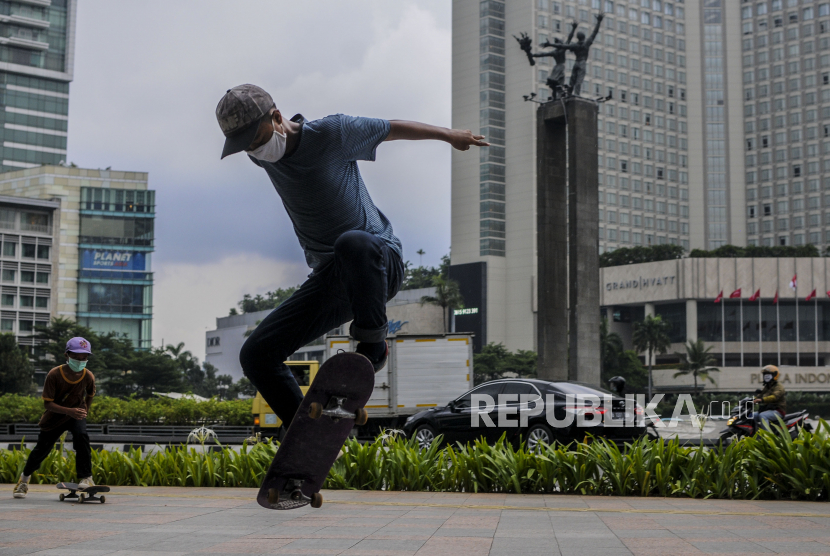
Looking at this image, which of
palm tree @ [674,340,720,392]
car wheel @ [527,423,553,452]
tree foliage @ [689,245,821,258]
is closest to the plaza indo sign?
palm tree @ [674,340,720,392]

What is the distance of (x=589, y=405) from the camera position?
14.7 meters

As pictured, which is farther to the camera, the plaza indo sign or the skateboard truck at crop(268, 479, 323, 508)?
the plaza indo sign

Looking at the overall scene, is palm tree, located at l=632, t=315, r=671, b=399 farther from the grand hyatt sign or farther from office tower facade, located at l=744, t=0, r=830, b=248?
office tower facade, located at l=744, t=0, r=830, b=248

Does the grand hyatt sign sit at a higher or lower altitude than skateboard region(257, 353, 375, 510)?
higher

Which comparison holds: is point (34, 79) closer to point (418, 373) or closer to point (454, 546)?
point (418, 373)

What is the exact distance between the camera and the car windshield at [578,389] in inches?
591

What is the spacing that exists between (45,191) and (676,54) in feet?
294

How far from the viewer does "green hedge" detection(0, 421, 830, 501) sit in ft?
30.1

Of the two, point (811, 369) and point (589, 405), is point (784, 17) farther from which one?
point (589, 405)

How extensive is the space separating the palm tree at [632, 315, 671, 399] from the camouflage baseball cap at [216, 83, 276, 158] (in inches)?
3531

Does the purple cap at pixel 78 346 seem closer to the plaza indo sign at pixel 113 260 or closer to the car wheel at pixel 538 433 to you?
the car wheel at pixel 538 433

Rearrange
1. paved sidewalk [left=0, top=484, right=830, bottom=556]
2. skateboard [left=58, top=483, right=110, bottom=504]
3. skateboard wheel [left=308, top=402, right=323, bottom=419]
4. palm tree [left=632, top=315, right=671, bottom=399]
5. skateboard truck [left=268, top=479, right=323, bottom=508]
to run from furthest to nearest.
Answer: palm tree [left=632, top=315, right=671, bottom=399]
skateboard [left=58, top=483, right=110, bottom=504]
paved sidewalk [left=0, top=484, right=830, bottom=556]
skateboard truck [left=268, top=479, right=323, bottom=508]
skateboard wheel [left=308, top=402, right=323, bottom=419]

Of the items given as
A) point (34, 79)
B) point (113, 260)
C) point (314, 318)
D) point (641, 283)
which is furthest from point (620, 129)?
point (314, 318)

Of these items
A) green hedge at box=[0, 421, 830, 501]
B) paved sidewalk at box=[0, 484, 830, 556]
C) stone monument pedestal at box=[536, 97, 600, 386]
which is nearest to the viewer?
paved sidewalk at box=[0, 484, 830, 556]
